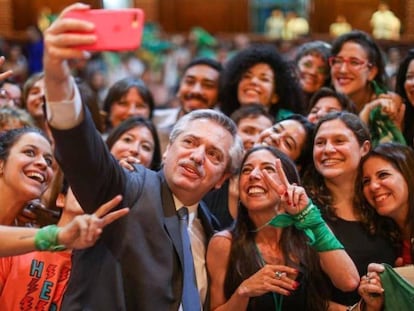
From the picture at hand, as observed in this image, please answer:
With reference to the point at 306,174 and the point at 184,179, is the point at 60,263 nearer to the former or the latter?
the point at 184,179

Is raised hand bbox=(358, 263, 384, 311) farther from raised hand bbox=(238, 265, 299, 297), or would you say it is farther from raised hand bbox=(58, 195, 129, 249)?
raised hand bbox=(58, 195, 129, 249)

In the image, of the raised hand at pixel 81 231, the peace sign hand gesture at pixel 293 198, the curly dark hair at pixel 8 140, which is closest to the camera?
the raised hand at pixel 81 231

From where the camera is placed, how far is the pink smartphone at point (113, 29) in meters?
1.43

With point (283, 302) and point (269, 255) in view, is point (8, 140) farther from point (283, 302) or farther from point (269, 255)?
point (283, 302)

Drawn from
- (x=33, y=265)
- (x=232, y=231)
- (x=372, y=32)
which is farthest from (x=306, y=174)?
(x=372, y=32)

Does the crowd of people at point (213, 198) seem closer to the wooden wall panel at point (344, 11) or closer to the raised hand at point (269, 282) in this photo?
the raised hand at point (269, 282)

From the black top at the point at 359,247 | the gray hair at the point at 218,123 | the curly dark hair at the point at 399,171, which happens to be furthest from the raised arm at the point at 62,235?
the curly dark hair at the point at 399,171

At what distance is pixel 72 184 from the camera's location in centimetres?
165

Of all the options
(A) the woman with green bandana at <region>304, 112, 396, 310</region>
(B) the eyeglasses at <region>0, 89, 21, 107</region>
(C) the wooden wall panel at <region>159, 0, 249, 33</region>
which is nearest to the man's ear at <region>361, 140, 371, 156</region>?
(A) the woman with green bandana at <region>304, 112, 396, 310</region>

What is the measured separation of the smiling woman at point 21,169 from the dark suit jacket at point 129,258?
2.03 ft

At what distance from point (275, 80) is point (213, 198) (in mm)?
1092

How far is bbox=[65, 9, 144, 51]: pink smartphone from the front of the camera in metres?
1.43

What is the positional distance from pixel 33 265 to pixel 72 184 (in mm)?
708

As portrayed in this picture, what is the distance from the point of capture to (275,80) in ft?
12.4
